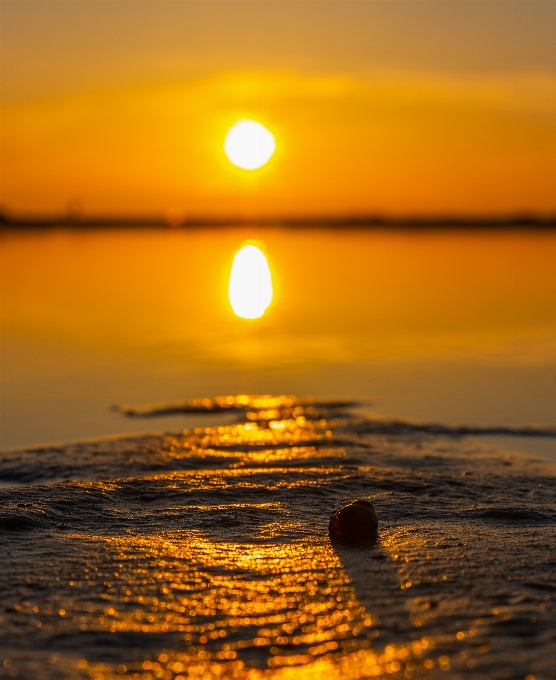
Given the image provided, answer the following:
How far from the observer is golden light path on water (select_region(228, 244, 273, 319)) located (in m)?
30.3

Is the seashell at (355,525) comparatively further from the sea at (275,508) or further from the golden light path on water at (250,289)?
the golden light path on water at (250,289)

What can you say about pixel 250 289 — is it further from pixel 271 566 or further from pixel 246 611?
pixel 246 611

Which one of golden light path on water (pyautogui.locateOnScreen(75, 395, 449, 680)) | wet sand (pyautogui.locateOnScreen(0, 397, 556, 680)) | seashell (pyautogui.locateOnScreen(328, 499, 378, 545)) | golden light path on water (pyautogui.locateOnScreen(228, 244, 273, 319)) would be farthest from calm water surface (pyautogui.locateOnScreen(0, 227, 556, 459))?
golden light path on water (pyautogui.locateOnScreen(75, 395, 449, 680))

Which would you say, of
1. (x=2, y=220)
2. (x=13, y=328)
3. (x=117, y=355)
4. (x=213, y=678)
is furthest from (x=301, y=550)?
(x=2, y=220)

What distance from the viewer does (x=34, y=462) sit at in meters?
10.7

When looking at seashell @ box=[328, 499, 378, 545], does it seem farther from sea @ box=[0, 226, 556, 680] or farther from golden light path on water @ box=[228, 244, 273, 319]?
golden light path on water @ box=[228, 244, 273, 319]

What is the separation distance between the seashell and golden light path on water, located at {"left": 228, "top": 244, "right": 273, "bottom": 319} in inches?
808

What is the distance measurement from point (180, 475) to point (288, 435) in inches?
96.0

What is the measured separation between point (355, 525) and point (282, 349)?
1355cm

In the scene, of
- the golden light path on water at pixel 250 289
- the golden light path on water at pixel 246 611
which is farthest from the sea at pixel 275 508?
the golden light path on water at pixel 250 289

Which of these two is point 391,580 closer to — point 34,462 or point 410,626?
point 410,626

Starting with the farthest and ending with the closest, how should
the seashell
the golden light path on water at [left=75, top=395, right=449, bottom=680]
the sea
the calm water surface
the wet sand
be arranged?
the calm water surface < the seashell < the sea < the wet sand < the golden light path on water at [left=75, top=395, right=449, bottom=680]

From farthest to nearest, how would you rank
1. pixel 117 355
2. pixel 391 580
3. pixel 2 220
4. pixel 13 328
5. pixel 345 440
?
1. pixel 2 220
2. pixel 13 328
3. pixel 117 355
4. pixel 345 440
5. pixel 391 580

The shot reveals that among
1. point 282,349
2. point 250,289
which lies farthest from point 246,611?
point 250,289
